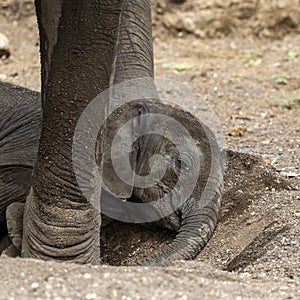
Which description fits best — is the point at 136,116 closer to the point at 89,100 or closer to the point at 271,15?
the point at 89,100

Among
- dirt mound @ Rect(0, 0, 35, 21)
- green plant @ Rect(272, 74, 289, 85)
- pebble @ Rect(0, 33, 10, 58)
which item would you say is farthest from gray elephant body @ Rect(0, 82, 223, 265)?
dirt mound @ Rect(0, 0, 35, 21)

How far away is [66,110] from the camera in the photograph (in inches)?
136

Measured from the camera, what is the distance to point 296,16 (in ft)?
28.1

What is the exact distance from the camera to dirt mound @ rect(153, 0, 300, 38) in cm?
846

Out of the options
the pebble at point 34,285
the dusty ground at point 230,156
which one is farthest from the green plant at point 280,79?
the pebble at point 34,285

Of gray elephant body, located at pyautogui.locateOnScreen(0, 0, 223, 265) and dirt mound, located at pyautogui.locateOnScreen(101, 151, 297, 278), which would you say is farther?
dirt mound, located at pyautogui.locateOnScreen(101, 151, 297, 278)

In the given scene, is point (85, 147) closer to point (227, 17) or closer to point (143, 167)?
point (143, 167)

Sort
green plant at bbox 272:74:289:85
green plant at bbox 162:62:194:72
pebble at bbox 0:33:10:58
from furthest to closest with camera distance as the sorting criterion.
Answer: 1. green plant at bbox 162:62:194:72
2. pebble at bbox 0:33:10:58
3. green plant at bbox 272:74:289:85

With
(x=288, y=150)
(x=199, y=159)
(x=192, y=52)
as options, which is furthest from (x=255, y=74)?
(x=199, y=159)

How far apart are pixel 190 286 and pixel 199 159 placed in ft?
5.03

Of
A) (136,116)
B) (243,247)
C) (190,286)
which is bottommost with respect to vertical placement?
(243,247)

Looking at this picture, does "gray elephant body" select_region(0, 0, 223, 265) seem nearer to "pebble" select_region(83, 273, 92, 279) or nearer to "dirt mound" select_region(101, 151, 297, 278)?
"dirt mound" select_region(101, 151, 297, 278)

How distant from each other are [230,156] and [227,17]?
3633mm

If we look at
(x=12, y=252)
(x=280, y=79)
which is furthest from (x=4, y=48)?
(x=12, y=252)
